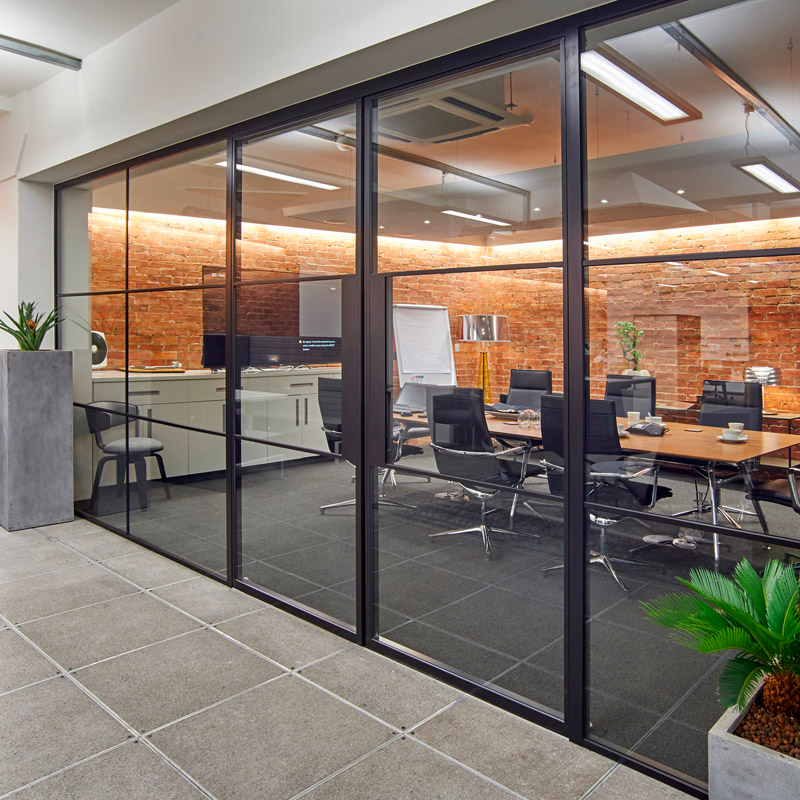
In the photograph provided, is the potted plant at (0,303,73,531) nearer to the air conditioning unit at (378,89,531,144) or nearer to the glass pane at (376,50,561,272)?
the glass pane at (376,50,561,272)

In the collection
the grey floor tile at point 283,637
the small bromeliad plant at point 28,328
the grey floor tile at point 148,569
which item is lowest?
the grey floor tile at point 283,637

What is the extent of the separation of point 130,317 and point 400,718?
325 cm

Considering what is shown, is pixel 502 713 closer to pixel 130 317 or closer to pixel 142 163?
pixel 130 317

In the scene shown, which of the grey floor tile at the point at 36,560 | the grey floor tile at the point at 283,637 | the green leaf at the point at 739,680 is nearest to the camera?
the green leaf at the point at 739,680

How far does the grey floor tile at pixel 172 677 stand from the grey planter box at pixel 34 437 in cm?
244

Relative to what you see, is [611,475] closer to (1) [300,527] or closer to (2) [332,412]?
(2) [332,412]

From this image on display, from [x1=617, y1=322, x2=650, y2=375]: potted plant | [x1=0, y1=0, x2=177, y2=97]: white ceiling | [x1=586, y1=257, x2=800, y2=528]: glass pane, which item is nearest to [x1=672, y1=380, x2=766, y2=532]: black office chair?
[x1=586, y1=257, x2=800, y2=528]: glass pane

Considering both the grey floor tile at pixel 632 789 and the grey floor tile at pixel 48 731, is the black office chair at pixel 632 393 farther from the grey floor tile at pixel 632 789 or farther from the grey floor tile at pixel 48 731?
the grey floor tile at pixel 48 731

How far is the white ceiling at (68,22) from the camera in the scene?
12.2 feet

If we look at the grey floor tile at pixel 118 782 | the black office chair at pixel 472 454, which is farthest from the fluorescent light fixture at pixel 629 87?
the grey floor tile at pixel 118 782

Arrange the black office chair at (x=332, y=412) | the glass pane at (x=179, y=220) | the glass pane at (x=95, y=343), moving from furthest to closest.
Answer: the glass pane at (x=95, y=343), the glass pane at (x=179, y=220), the black office chair at (x=332, y=412)

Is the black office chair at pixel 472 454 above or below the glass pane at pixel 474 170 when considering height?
below

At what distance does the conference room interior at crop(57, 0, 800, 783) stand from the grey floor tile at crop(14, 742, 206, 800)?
112 cm

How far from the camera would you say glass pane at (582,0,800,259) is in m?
1.94
